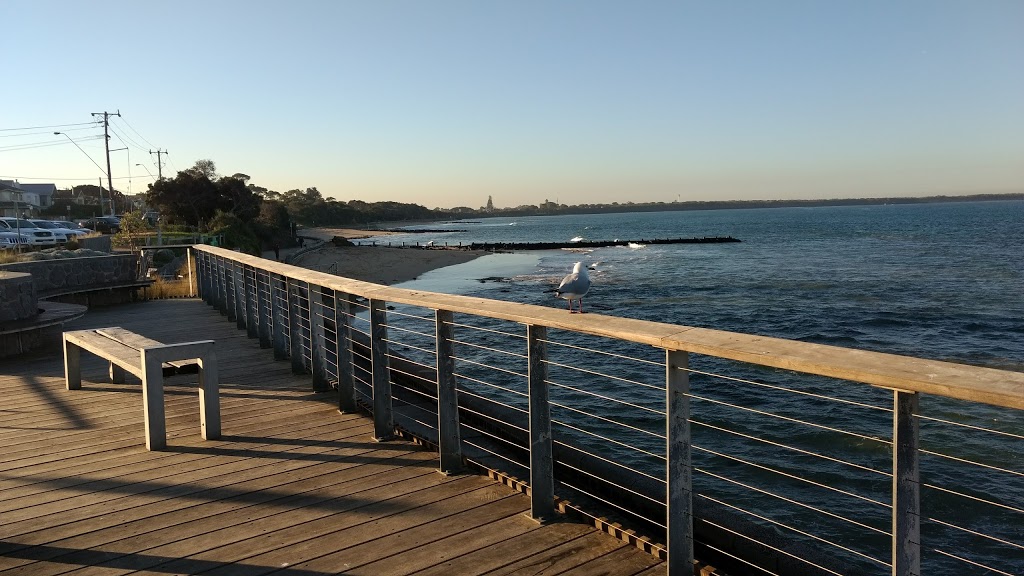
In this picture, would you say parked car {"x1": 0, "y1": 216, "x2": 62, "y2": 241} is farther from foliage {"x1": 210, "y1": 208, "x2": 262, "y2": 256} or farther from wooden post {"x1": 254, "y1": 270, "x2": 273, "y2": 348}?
wooden post {"x1": 254, "y1": 270, "x2": 273, "y2": 348}

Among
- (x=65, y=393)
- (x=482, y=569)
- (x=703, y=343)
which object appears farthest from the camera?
(x=65, y=393)

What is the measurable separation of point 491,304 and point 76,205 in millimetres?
84574

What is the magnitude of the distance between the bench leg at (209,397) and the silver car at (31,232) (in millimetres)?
26265

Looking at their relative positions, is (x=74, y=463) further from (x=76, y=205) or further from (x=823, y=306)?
(x=76, y=205)

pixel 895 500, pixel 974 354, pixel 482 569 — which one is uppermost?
pixel 895 500

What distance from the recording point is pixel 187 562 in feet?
10.2

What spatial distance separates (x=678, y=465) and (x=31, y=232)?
3339 centimetres

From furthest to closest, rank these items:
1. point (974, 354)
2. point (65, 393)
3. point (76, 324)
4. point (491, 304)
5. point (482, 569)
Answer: point (974, 354), point (76, 324), point (65, 393), point (491, 304), point (482, 569)

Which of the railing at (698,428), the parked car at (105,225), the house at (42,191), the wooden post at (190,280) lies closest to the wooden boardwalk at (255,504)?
the railing at (698,428)

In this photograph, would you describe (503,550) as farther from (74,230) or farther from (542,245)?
(542,245)

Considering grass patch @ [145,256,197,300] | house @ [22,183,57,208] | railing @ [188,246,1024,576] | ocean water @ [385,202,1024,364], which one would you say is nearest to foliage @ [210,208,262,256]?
ocean water @ [385,202,1024,364]

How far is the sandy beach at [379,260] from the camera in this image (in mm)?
42656

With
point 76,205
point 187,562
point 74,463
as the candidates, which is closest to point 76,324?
point 74,463

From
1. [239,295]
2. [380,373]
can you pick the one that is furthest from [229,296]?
[380,373]
